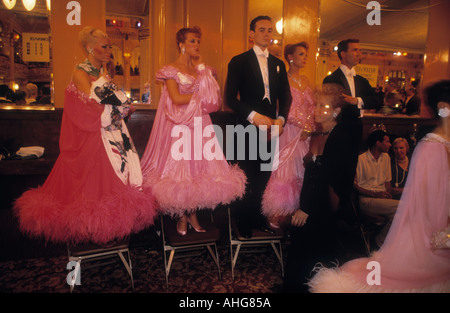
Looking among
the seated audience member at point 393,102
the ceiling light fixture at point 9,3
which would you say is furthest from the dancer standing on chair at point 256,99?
the seated audience member at point 393,102

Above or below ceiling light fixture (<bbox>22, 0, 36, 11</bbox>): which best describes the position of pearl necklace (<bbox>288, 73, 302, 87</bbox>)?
below

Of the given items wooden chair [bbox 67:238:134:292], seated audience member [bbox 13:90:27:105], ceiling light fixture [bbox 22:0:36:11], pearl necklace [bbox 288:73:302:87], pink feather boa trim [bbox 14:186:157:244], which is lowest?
wooden chair [bbox 67:238:134:292]

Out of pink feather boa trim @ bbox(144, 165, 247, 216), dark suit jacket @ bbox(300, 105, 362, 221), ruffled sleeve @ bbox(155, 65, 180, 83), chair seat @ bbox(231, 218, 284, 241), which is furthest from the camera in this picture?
chair seat @ bbox(231, 218, 284, 241)

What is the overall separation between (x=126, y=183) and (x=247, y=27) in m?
2.90

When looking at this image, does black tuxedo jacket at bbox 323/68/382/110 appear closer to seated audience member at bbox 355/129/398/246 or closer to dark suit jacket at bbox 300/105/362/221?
seated audience member at bbox 355/129/398/246

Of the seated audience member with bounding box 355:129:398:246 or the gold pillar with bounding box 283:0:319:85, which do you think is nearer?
the seated audience member with bounding box 355:129:398:246

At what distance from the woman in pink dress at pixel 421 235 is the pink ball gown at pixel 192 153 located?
103cm

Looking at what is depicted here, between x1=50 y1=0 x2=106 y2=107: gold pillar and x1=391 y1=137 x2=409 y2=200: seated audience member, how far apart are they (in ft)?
12.4

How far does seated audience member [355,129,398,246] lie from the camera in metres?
3.17

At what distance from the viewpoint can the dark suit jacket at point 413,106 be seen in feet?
17.1

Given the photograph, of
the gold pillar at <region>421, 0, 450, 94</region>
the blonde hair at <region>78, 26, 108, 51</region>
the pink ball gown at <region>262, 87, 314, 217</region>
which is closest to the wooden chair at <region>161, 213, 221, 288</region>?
the pink ball gown at <region>262, 87, 314, 217</region>

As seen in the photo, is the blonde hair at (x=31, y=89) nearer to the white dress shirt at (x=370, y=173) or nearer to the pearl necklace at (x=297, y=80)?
the pearl necklace at (x=297, y=80)

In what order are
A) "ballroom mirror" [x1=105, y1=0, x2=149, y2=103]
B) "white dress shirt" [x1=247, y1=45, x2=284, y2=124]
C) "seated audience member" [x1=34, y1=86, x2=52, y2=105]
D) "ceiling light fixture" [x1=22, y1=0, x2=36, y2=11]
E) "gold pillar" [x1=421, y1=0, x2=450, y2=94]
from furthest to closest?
1. "gold pillar" [x1=421, y1=0, x2=450, y2=94]
2. "ballroom mirror" [x1=105, y1=0, x2=149, y2=103]
3. "seated audience member" [x1=34, y1=86, x2=52, y2=105]
4. "ceiling light fixture" [x1=22, y1=0, x2=36, y2=11]
5. "white dress shirt" [x1=247, y1=45, x2=284, y2=124]

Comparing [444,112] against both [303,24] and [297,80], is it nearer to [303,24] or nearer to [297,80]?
[297,80]
